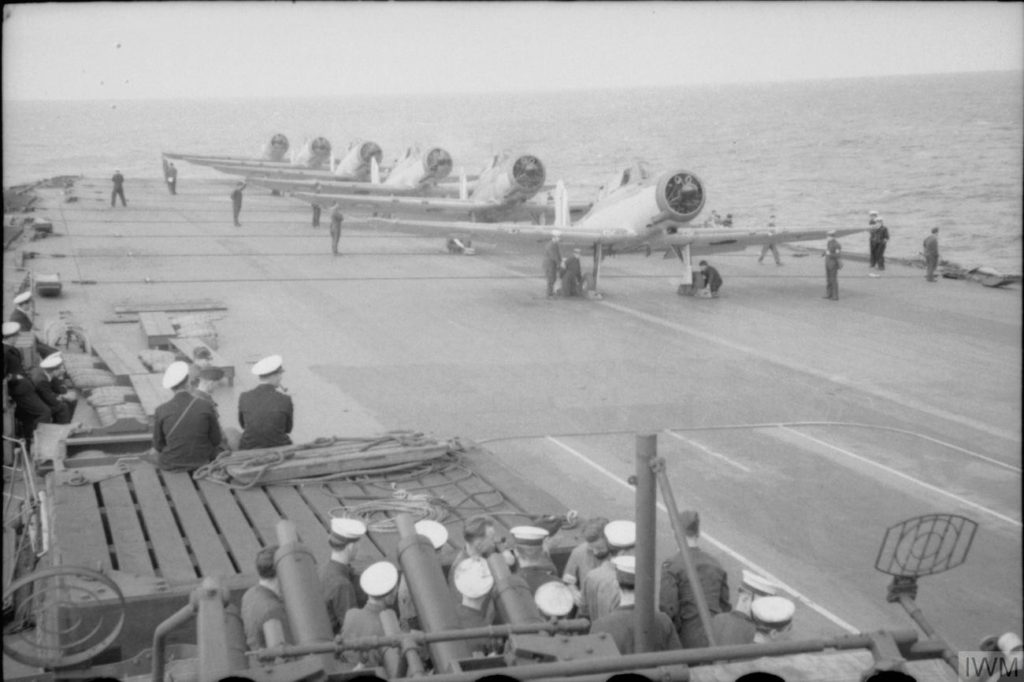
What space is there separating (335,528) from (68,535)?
199cm

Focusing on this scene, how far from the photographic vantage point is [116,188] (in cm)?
4075

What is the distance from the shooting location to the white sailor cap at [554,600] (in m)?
5.59

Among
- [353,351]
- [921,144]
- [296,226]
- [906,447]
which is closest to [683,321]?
[353,351]

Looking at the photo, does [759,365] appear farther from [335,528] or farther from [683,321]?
[335,528]

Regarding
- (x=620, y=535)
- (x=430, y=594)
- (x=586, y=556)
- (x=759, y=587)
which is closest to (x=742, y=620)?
(x=759, y=587)

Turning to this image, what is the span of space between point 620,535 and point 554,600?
144 cm

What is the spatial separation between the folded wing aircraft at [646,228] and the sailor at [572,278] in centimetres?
39

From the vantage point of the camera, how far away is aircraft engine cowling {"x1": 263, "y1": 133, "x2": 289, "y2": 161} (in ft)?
201

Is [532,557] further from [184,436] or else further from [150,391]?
[150,391]

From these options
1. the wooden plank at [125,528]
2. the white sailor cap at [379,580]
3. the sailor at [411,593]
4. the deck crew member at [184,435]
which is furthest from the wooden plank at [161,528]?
the white sailor cap at [379,580]

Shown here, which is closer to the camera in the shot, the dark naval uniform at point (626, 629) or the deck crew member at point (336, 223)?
the dark naval uniform at point (626, 629)

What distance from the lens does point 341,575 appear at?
6.50 m

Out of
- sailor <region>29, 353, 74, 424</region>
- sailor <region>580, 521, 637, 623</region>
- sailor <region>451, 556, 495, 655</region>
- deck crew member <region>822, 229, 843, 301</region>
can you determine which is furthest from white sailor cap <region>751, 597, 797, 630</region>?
deck crew member <region>822, 229, 843, 301</region>

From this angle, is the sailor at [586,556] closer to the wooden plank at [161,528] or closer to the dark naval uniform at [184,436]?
the wooden plank at [161,528]
